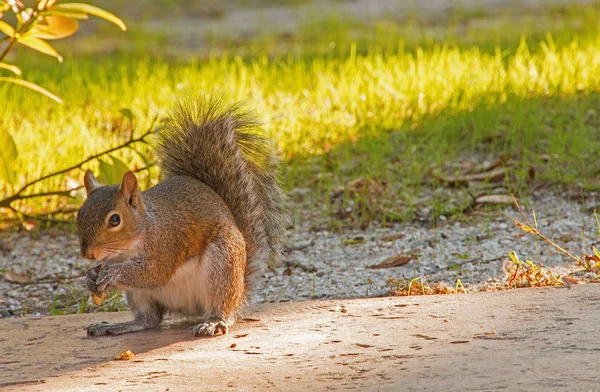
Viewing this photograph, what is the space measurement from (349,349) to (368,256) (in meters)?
→ 1.20

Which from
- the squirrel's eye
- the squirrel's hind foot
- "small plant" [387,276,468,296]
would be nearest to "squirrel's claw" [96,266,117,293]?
the squirrel's eye

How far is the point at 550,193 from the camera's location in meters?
3.49

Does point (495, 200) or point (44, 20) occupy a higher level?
point (44, 20)

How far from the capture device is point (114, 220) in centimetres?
213

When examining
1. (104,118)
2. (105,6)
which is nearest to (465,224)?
(104,118)

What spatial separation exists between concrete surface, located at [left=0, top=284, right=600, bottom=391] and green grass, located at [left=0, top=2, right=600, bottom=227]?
1109 millimetres

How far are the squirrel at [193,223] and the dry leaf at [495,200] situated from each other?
1.05 meters

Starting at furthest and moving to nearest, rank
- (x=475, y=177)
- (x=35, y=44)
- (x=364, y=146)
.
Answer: (x=364, y=146), (x=475, y=177), (x=35, y=44)

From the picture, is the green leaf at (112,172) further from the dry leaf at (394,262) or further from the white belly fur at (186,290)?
the dry leaf at (394,262)

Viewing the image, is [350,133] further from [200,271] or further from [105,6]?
[105,6]

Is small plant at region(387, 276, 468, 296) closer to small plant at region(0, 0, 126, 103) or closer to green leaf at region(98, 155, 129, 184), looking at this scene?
green leaf at region(98, 155, 129, 184)

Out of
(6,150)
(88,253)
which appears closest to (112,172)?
(6,150)

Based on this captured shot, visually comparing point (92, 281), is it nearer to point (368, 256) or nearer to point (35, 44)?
point (35, 44)

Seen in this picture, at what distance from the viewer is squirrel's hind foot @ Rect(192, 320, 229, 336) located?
2201mm
